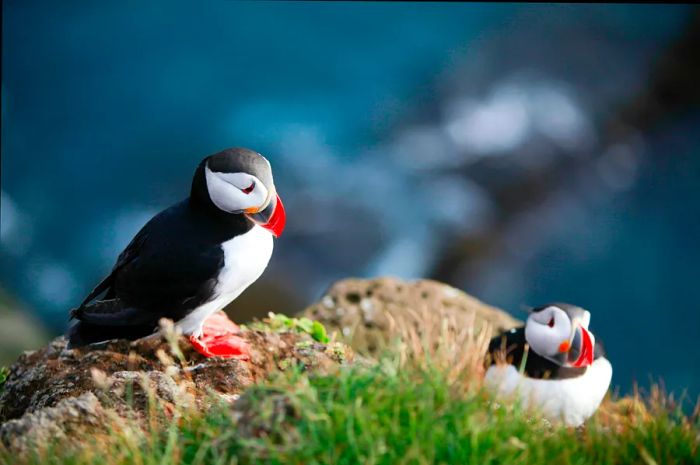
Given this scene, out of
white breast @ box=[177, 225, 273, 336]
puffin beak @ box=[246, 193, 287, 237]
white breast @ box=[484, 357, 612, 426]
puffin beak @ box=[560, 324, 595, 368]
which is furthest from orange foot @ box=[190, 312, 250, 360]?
puffin beak @ box=[560, 324, 595, 368]

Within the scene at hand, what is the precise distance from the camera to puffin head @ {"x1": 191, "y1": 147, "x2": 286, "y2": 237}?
140 inches

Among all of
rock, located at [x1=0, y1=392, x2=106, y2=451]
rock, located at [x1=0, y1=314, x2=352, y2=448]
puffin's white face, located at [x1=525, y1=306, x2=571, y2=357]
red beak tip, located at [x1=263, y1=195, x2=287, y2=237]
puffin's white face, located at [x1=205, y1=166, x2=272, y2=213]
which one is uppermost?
puffin's white face, located at [x1=525, y1=306, x2=571, y2=357]

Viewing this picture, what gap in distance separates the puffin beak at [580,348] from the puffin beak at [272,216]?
1743mm

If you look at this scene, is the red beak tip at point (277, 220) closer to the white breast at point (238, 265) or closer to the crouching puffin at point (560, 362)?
the white breast at point (238, 265)

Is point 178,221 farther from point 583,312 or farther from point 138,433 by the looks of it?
point 583,312

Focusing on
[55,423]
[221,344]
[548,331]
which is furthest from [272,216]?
[548,331]

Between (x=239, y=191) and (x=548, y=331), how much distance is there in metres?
1.92

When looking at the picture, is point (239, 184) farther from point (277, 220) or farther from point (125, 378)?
point (125, 378)

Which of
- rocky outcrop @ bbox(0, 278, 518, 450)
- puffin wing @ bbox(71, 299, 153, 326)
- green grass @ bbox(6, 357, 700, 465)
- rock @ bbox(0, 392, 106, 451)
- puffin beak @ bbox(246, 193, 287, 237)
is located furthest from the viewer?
puffin wing @ bbox(71, 299, 153, 326)

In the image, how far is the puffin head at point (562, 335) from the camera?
4.35 meters

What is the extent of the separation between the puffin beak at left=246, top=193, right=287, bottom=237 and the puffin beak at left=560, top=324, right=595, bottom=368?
174 cm

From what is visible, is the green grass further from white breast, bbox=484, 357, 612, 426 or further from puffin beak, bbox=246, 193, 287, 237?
white breast, bbox=484, 357, 612, 426

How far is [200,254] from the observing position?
145 inches

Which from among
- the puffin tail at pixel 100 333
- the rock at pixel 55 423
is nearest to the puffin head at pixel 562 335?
the puffin tail at pixel 100 333
